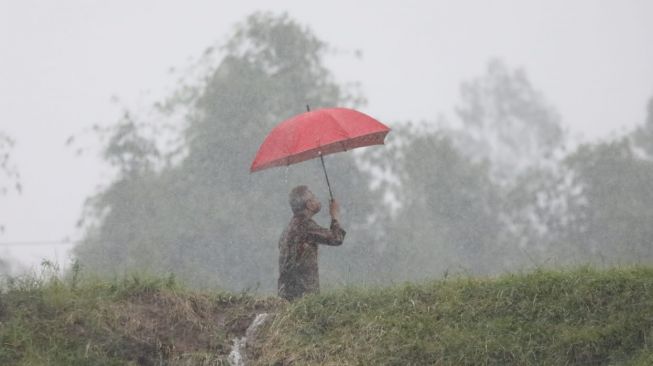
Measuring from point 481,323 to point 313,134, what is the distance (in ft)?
8.45

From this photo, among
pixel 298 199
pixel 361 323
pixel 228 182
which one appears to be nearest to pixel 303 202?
pixel 298 199

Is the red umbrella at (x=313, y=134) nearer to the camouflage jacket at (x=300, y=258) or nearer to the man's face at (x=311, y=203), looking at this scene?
the man's face at (x=311, y=203)

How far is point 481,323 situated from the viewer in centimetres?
918

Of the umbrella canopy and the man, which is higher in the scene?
the umbrella canopy

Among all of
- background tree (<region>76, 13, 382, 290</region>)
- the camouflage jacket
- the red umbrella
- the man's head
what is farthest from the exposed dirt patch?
background tree (<region>76, 13, 382, 290</region>)

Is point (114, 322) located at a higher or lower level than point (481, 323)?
higher

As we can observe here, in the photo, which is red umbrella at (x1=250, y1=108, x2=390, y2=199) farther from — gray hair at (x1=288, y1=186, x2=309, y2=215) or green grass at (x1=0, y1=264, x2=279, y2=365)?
green grass at (x1=0, y1=264, x2=279, y2=365)

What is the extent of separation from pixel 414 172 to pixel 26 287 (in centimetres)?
2578

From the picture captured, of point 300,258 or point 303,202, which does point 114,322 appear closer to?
point 300,258

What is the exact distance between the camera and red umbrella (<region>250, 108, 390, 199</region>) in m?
10.4

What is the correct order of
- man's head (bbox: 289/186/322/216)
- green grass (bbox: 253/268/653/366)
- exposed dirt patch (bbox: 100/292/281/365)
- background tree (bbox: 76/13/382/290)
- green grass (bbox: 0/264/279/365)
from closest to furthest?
1. green grass (bbox: 253/268/653/366)
2. green grass (bbox: 0/264/279/365)
3. exposed dirt patch (bbox: 100/292/281/365)
4. man's head (bbox: 289/186/322/216)
5. background tree (bbox: 76/13/382/290)

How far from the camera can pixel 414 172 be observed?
114 ft

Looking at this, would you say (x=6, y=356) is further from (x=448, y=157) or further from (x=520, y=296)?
(x=448, y=157)

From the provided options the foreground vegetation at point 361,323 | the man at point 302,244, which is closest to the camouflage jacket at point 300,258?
the man at point 302,244
